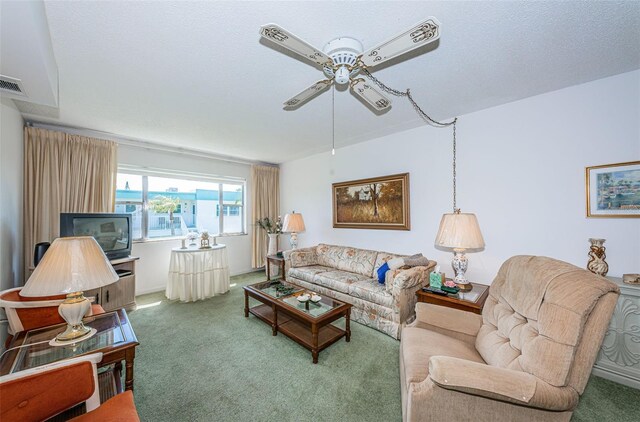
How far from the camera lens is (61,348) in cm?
141

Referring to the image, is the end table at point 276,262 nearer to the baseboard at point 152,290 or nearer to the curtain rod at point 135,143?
the baseboard at point 152,290

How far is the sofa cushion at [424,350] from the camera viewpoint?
137 centimetres

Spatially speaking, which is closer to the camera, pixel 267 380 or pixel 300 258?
pixel 267 380

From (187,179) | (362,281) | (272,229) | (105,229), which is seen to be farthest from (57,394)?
(272,229)

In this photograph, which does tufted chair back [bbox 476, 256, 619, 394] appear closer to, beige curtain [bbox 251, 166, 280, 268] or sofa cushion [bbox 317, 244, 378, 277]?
sofa cushion [bbox 317, 244, 378, 277]

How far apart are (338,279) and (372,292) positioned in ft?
1.91

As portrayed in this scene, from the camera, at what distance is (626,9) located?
4.58 feet

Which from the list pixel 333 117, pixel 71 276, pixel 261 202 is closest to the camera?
pixel 71 276

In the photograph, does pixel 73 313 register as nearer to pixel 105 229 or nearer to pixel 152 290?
pixel 105 229

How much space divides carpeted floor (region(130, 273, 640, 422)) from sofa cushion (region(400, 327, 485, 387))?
1.47 feet

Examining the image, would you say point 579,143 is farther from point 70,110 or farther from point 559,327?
point 70,110

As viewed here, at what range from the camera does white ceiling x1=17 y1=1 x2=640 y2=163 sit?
1407 millimetres

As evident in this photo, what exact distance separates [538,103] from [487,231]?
1406mm

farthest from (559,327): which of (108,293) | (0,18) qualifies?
(108,293)
